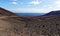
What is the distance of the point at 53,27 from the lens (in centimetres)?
1193

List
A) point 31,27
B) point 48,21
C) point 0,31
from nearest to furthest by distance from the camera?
1. point 0,31
2. point 31,27
3. point 48,21

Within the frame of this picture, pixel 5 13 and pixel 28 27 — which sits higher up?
pixel 5 13

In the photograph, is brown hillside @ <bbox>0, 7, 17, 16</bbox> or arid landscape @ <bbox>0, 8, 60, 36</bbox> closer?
arid landscape @ <bbox>0, 8, 60, 36</bbox>

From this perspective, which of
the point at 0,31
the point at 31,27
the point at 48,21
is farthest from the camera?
the point at 48,21

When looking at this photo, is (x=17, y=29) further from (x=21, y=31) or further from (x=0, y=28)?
(x=0, y=28)

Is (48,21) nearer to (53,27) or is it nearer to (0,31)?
(53,27)

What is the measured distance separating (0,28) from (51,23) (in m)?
3.90

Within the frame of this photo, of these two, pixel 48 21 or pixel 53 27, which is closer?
pixel 53 27

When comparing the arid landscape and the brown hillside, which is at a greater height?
the brown hillside

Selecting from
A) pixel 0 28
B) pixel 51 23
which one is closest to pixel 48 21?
pixel 51 23

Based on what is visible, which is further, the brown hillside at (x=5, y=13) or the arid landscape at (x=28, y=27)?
the brown hillside at (x=5, y=13)

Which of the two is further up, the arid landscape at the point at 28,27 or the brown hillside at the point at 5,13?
the brown hillside at the point at 5,13

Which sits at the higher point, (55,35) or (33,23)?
(33,23)

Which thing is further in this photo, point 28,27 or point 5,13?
point 5,13
